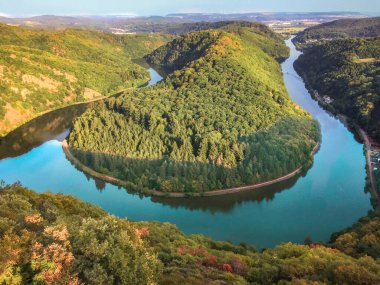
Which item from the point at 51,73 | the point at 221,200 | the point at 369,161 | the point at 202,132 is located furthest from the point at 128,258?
the point at 51,73

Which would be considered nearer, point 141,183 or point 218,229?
point 218,229

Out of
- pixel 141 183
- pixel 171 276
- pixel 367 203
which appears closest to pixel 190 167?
pixel 141 183

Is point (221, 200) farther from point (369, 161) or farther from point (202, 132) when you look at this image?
point (369, 161)

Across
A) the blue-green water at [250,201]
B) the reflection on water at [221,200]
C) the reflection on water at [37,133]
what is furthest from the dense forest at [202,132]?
the reflection on water at [37,133]

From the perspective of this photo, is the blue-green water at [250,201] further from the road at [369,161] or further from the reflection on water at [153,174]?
the road at [369,161]

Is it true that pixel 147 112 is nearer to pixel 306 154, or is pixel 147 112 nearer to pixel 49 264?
pixel 306 154

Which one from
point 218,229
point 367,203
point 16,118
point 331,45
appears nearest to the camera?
point 218,229
